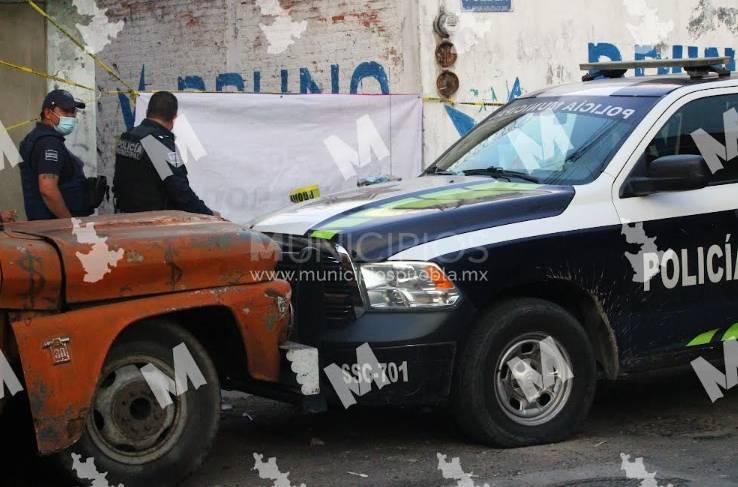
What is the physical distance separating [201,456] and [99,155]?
910 cm

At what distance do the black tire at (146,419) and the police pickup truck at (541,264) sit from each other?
686 mm

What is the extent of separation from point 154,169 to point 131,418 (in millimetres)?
3313

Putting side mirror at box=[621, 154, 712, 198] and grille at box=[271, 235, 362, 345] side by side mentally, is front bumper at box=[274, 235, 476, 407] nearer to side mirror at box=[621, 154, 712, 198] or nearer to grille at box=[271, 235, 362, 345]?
grille at box=[271, 235, 362, 345]

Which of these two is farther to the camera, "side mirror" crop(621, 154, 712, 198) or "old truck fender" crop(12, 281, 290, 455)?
"side mirror" crop(621, 154, 712, 198)

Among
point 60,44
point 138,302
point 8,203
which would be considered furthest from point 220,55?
point 138,302

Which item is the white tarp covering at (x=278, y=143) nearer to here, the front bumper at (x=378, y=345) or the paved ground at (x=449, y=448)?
the paved ground at (x=449, y=448)

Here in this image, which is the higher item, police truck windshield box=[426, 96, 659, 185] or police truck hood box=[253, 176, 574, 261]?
police truck windshield box=[426, 96, 659, 185]

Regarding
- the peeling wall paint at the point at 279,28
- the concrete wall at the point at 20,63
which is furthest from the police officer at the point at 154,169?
the concrete wall at the point at 20,63

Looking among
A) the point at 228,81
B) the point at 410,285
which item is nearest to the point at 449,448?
the point at 410,285

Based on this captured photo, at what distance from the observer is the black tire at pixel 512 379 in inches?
228

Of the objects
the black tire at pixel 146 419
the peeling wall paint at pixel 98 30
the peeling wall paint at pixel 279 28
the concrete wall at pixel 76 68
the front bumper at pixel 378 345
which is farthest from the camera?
the peeling wall paint at pixel 98 30

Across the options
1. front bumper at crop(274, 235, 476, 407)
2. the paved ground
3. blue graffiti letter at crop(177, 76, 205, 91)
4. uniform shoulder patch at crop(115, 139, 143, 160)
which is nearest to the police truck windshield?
front bumper at crop(274, 235, 476, 407)

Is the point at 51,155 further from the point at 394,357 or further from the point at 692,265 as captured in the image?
the point at 692,265

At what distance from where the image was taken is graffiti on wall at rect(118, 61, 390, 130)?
496 inches
